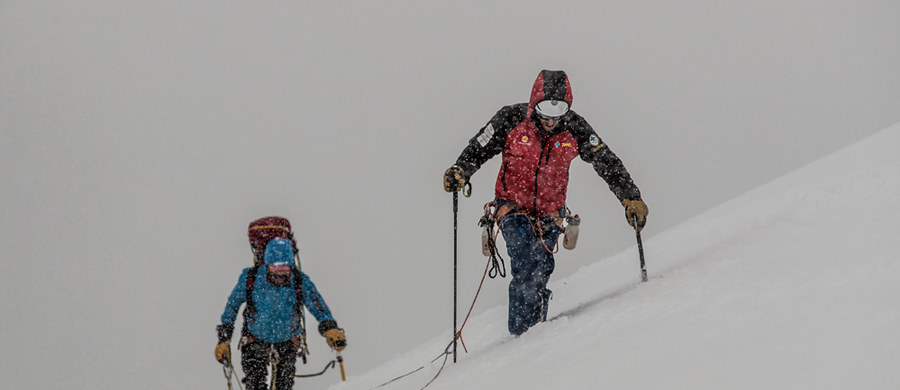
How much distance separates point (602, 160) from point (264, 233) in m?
2.85

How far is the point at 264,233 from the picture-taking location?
22.1ft

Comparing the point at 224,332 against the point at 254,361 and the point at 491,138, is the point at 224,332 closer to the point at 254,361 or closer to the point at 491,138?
the point at 254,361

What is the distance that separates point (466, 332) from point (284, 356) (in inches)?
109

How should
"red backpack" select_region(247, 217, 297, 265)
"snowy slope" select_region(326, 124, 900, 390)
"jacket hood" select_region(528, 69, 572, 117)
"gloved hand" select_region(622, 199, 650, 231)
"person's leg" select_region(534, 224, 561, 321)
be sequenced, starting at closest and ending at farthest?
"snowy slope" select_region(326, 124, 900, 390) → "jacket hood" select_region(528, 69, 572, 117) → "gloved hand" select_region(622, 199, 650, 231) → "person's leg" select_region(534, 224, 561, 321) → "red backpack" select_region(247, 217, 297, 265)

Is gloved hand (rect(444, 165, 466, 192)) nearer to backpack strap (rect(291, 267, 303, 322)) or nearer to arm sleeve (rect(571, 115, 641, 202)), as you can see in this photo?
arm sleeve (rect(571, 115, 641, 202))

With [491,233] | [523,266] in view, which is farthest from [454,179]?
[523,266]

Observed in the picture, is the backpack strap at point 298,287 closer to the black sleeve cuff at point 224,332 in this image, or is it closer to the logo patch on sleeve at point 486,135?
the black sleeve cuff at point 224,332

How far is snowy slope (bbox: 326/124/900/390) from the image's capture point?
10.6ft

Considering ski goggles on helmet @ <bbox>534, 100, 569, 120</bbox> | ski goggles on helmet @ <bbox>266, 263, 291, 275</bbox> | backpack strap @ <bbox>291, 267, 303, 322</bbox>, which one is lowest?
backpack strap @ <bbox>291, 267, 303, 322</bbox>

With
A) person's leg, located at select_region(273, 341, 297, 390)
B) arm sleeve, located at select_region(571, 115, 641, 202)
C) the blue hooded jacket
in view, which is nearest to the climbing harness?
arm sleeve, located at select_region(571, 115, 641, 202)

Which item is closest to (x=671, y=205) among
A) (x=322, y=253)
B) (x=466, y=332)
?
(x=322, y=253)

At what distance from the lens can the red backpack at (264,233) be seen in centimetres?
675

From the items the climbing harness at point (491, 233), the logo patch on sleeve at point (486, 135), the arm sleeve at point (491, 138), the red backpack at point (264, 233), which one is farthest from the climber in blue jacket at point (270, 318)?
the logo patch on sleeve at point (486, 135)

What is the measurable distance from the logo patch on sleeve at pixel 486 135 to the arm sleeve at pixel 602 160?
2.12 ft
